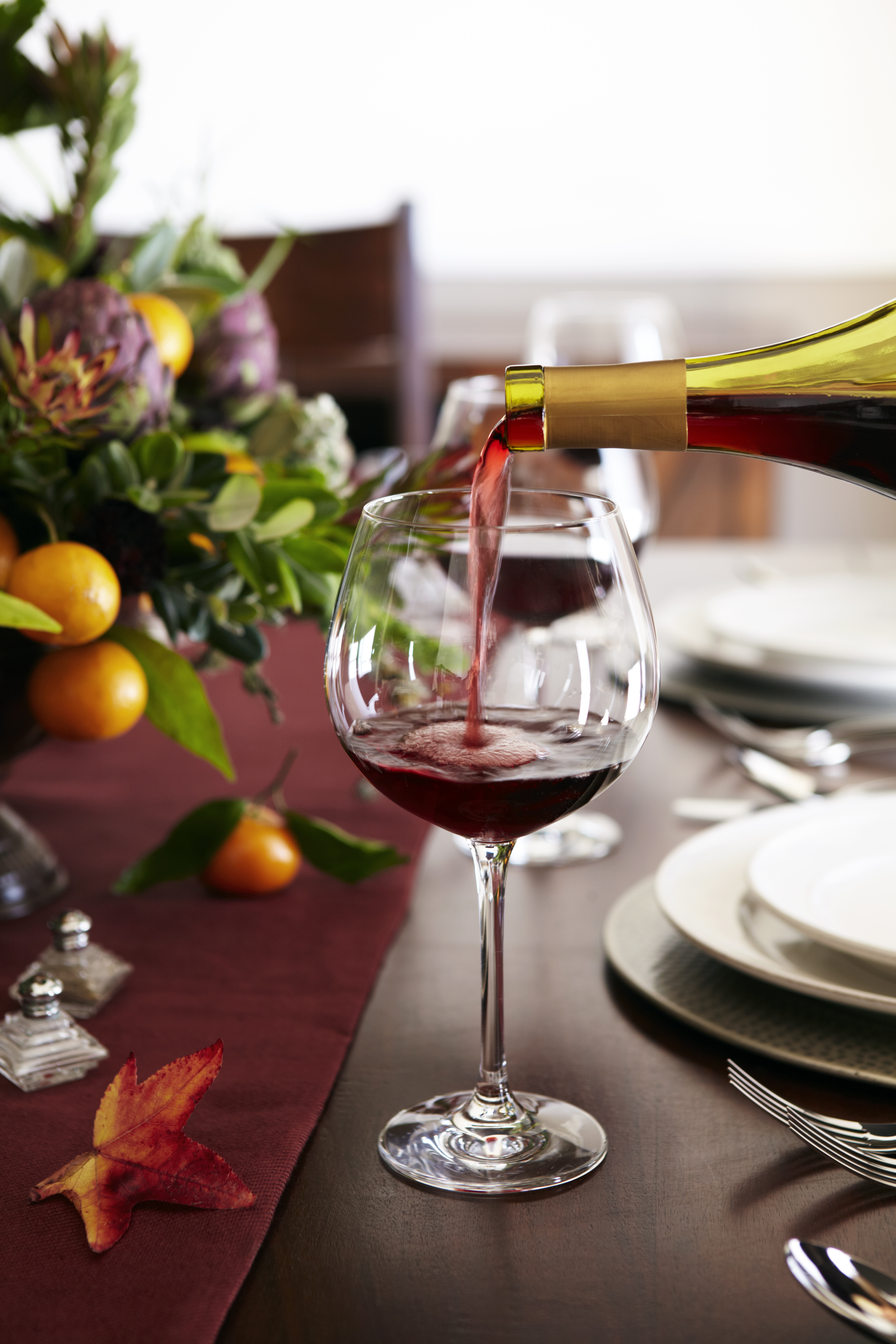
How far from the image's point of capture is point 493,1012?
53 cm

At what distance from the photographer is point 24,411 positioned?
26.5 inches

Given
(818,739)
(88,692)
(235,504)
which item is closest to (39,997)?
(88,692)

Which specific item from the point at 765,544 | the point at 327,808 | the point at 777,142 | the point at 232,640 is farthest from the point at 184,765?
the point at 777,142

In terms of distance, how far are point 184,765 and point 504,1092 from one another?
1.80 ft

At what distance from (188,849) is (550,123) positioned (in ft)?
11.9

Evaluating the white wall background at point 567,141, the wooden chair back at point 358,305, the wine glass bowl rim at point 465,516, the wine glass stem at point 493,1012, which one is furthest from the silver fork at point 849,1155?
the white wall background at point 567,141

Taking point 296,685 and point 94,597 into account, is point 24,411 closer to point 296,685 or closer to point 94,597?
point 94,597

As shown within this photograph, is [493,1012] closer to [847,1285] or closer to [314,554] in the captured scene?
[847,1285]

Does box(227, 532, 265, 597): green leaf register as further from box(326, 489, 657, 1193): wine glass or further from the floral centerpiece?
box(326, 489, 657, 1193): wine glass

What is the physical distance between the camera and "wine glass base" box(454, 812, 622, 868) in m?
0.84

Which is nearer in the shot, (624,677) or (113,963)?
(624,677)

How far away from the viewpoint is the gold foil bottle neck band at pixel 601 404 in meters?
0.50

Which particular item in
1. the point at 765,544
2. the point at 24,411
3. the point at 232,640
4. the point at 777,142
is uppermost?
the point at 777,142

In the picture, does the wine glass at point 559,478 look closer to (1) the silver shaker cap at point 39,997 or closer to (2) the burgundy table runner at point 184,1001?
(2) the burgundy table runner at point 184,1001
